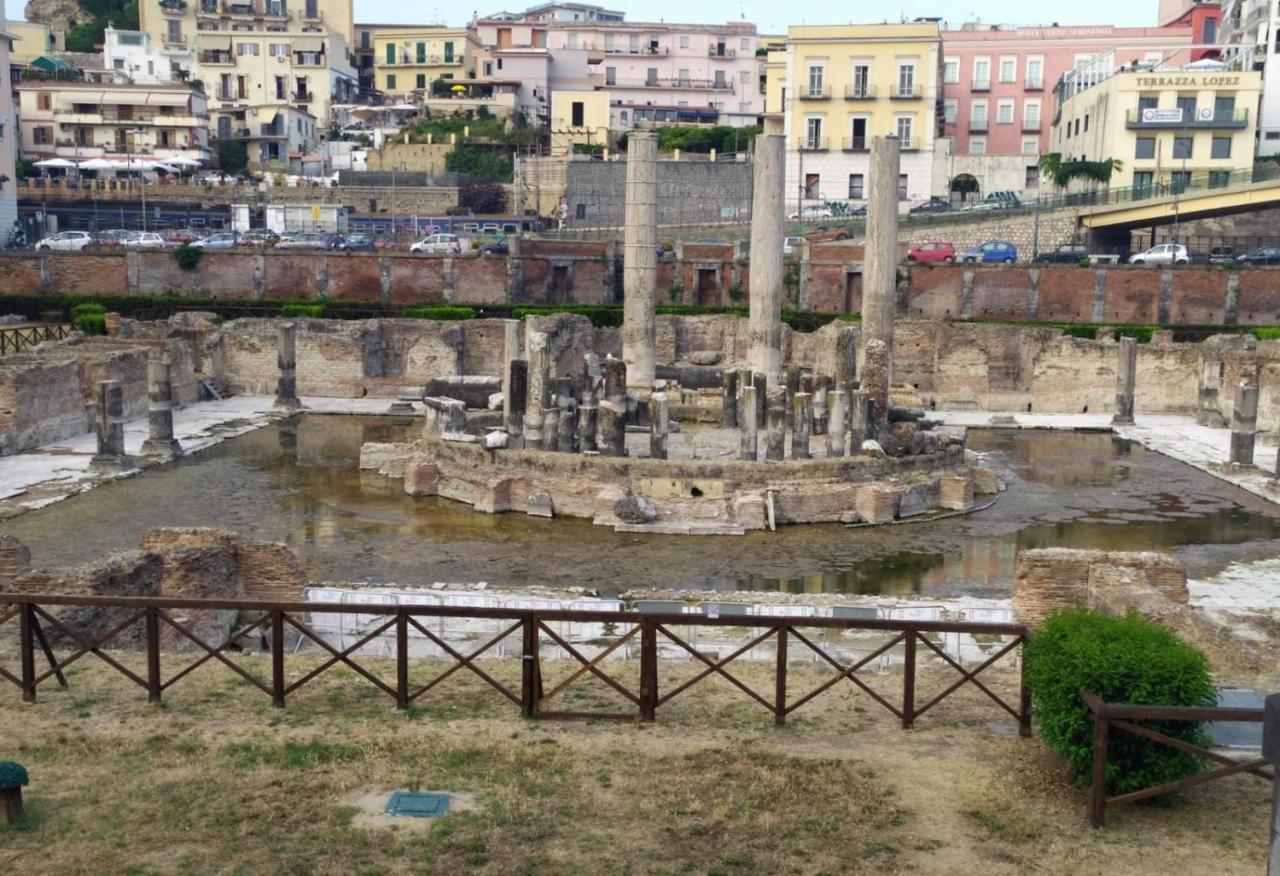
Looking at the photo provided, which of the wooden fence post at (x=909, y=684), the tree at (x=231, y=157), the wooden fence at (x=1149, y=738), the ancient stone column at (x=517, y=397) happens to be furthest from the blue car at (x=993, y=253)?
the wooden fence at (x=1149, y=738)

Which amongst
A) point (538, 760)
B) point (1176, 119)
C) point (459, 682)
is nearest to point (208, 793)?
point (538, 760)

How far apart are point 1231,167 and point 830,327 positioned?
25.5m

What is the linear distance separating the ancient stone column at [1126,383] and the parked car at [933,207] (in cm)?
2489

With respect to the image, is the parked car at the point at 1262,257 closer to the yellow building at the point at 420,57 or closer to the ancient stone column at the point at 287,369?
the ancient stone column at the point at 287,369

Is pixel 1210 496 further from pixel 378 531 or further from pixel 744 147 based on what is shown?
pixel 744 147

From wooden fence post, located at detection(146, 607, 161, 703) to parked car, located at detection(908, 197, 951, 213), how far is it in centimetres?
4977

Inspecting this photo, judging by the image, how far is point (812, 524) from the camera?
2323cm

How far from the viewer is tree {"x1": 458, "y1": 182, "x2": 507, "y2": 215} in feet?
220

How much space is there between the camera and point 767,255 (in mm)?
29953

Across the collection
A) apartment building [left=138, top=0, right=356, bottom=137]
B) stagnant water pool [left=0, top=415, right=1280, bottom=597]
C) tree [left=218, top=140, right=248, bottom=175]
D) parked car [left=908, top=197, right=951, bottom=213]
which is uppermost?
apartment building [left=138, top=0, right=356, bottom=137]

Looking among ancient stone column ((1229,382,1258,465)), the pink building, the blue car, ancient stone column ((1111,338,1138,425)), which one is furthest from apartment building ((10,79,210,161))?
ancient stone column ((1229,382,1258,465))

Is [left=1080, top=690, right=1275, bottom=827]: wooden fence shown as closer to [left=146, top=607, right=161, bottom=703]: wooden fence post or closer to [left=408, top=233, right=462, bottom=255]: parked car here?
[left=146, top=607, right=161, bottom=703]: wooden fence post

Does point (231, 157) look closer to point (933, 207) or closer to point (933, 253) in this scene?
point (933, 207)

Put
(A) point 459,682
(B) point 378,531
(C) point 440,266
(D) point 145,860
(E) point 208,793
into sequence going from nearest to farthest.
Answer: (D) point 145,860 < (E) point 208,793 < (A) point 459,682 < (B) point 378,531 < (C) point 440,266
